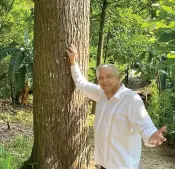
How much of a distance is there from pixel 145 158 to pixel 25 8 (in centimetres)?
636

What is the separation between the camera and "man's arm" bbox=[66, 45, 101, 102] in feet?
11.0

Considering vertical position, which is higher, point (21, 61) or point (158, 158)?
point (21, 61)

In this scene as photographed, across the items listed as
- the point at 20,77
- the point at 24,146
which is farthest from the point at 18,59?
the point at 24,146

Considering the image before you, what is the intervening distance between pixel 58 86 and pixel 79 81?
0.78ft

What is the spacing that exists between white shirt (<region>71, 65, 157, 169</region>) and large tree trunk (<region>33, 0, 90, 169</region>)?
0.64 metres

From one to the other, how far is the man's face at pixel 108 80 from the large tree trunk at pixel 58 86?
0.65 m

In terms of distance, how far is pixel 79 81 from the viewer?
3465 millimetres

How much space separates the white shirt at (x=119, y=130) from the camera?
284 centimetres

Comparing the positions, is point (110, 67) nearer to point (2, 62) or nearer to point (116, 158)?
point (116, 158)

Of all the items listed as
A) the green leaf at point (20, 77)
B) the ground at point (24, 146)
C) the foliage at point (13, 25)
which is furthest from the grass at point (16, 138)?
the foliage at point (13, 25)

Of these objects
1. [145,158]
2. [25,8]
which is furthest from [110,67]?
[25,8]

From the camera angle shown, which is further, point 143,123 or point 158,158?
point 158,158

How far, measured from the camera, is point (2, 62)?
9.16 m

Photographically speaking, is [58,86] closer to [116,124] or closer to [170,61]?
[116,124]
